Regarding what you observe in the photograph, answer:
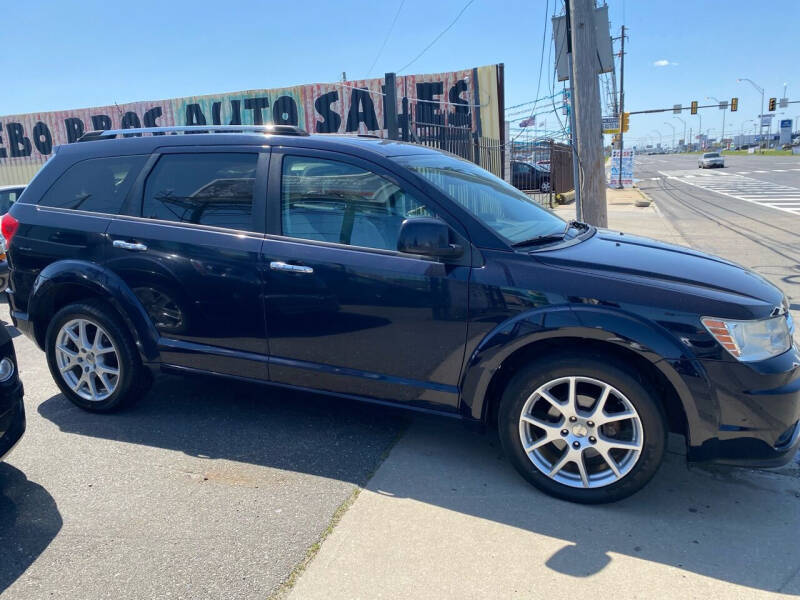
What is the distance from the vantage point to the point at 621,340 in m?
2.88

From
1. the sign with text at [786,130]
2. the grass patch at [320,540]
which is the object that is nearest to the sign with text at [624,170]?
the grass patch at [320,540]

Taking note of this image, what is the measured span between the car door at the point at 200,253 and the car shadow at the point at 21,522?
3.43ft

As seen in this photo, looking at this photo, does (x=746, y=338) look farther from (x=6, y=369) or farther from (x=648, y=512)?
(x=6, y=369)

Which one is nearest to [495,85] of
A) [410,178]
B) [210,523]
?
[410,178]

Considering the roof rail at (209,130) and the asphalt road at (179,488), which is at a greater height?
the roof rail at (209,130)

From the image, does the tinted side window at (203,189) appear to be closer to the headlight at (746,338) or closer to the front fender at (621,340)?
the front fender at (621,340)

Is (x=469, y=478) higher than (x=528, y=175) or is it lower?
lower

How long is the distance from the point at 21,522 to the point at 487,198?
10.0 ft

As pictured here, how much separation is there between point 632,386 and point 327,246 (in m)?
1.76

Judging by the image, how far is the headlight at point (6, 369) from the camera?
120 inches

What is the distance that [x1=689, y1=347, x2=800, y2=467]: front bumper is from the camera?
9.11 ft

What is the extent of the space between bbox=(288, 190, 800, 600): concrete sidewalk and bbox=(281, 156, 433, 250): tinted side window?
132 centimetres

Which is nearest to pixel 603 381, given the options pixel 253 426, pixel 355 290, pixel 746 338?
pixel 746 338

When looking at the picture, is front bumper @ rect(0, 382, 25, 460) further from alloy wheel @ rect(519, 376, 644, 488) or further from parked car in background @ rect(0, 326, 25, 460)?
alloy wheel @ rect(519, 376, 644, 488)
